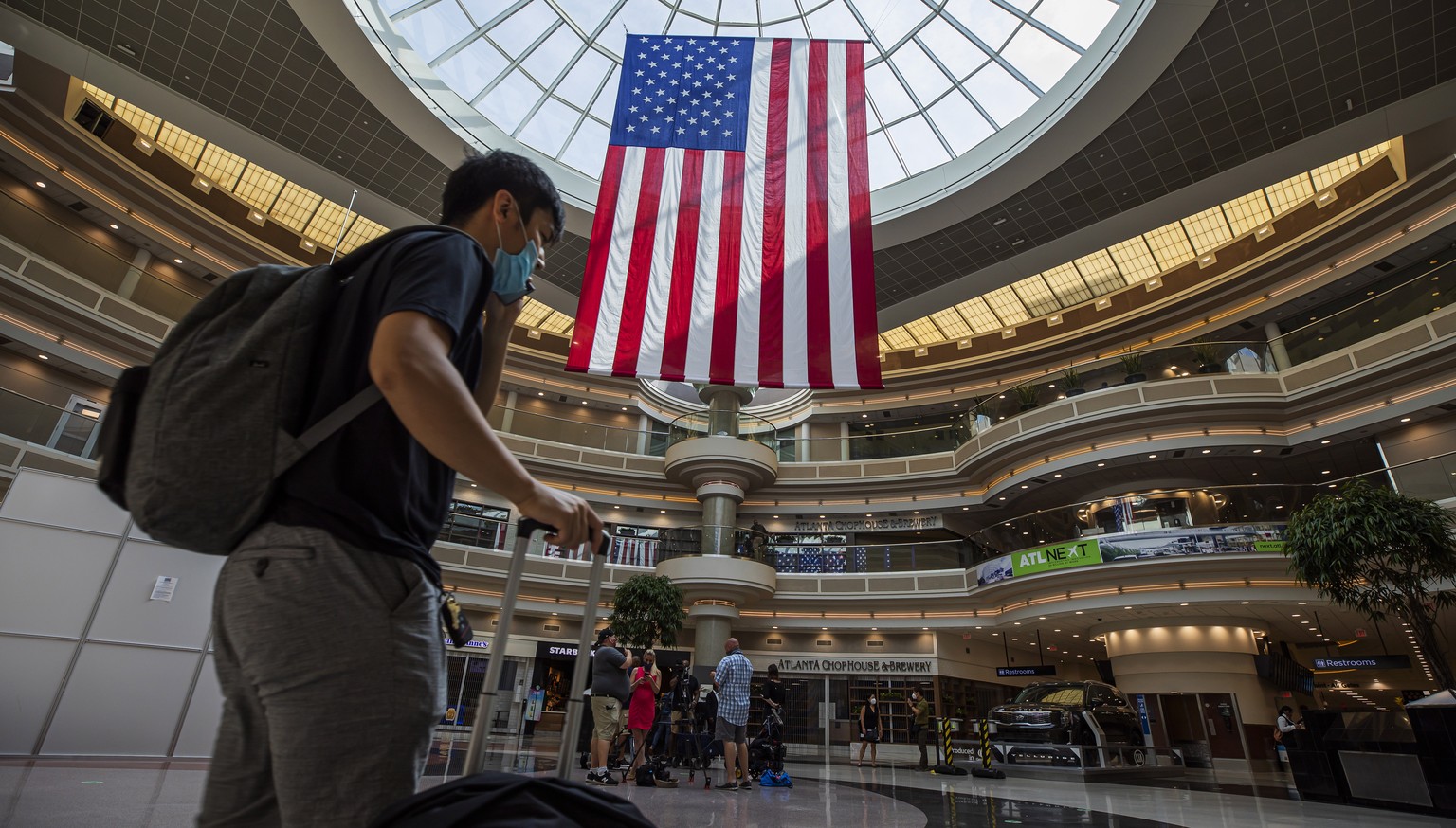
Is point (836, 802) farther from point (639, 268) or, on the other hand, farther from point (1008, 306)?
point (1008, 306)

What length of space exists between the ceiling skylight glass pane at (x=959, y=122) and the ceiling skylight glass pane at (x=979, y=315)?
9686 mm

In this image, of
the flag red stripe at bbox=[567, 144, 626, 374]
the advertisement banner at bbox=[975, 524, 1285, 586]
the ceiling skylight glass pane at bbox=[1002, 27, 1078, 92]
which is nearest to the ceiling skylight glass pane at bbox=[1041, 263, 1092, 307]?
the ceiling skylight glass pane at bbox=[1002, 27, 1078, 92]

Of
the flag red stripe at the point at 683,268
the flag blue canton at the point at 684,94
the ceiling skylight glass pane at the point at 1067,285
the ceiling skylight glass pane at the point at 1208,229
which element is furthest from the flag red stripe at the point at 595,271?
the ceiling skylight glass pane at the point at 1208,229

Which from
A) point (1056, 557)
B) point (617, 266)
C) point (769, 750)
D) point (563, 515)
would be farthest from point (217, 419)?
point (1056, 557)

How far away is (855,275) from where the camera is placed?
9727mm

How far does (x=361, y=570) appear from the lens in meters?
1.01

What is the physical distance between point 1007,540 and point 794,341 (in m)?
11.0

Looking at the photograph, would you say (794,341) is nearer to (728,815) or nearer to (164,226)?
(728,815)

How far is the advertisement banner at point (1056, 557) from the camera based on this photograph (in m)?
15.6

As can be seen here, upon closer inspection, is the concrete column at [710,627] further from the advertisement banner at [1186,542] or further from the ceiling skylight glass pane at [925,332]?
the ceiling skylight glass pane at [925,332]

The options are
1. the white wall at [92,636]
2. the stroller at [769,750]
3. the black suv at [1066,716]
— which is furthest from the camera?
the black suv at [1066,716]

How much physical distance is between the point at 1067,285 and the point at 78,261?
27625mm

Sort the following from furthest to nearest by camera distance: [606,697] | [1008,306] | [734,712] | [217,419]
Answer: [1008,306] < [606,697] < [734,712] < [217,419]

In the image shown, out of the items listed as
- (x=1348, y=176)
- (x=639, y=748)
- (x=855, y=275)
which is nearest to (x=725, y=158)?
(x=855, y=275)
